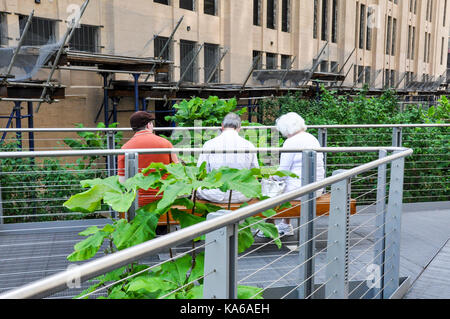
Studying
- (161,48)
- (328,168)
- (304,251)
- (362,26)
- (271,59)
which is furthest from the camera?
(362,26)

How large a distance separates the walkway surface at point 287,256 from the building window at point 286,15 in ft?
72.1

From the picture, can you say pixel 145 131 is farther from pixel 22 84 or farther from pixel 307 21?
pixel 307 21

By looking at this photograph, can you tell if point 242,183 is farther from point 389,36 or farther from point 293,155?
point 389,36

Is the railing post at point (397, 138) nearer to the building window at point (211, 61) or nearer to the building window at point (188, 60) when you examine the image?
the building window at point (188, 60)

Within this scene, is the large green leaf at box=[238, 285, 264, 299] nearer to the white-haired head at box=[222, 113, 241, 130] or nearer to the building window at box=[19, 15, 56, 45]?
the white-haired head at box=[222, 113, 241, 130]

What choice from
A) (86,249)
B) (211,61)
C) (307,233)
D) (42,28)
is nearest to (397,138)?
(307,233)

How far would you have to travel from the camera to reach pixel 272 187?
5.25m

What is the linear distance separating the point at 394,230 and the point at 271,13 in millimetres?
23846

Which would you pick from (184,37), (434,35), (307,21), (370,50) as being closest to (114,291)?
(184,37)

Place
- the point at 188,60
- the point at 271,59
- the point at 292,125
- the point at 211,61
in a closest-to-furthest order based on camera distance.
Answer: the point at 292,125 < the point at 188,60 < the point at 211,61 < the point at 271,59

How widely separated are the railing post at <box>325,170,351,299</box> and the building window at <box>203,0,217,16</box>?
804 inches

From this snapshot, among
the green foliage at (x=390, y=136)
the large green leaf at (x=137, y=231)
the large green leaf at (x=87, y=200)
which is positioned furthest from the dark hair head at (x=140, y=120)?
the large green leaf at (x=137, y=231)

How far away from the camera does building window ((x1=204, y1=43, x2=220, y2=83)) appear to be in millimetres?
21234

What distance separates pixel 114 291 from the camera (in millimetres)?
2693
